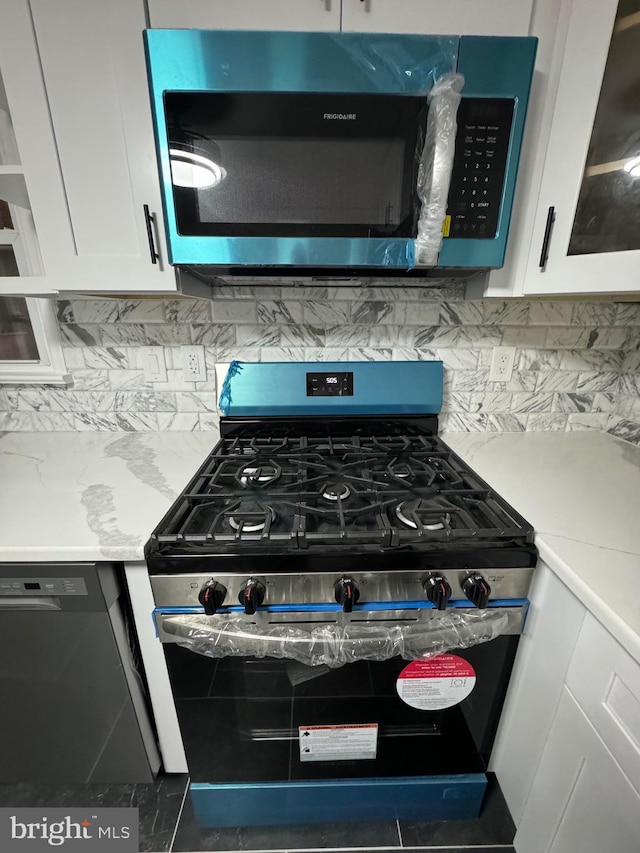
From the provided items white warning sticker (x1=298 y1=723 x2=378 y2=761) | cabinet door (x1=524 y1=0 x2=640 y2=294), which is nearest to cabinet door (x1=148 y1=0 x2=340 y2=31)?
cabinet door (x1=524 y1=0 x2=640 y2=294)

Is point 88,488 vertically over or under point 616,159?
under

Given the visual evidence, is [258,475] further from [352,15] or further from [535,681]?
[352,15]

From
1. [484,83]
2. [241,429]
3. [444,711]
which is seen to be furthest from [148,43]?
[444,711]

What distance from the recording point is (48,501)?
0.87 meters

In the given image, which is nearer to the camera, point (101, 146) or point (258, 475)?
point (101, 146)

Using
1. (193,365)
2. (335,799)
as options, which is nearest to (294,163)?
(193,365)

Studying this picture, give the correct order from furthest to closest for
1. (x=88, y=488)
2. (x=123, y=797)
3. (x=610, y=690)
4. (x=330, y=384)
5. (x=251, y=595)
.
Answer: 1. (x=330, y=384)
2. (x=123, y=797)
3. (x=88, y=488)
4. (x=251, y=595)
5. (x=610, y=690)

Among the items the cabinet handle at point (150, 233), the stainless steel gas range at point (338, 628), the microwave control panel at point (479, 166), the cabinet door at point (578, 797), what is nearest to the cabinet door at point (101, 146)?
the cabinet handle at point (150, 233)

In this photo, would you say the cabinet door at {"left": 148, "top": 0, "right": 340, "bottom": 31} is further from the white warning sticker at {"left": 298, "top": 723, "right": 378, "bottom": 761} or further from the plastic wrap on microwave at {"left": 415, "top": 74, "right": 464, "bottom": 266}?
the white warning sticker at {"left": 298, "top": 723, "right": 378, "bottom": 761}

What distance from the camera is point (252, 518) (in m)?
0.77

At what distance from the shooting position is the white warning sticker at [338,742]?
2.77 ft

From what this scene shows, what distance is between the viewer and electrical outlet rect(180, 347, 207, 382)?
124 centimetres

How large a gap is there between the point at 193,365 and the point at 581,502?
47.3 inches

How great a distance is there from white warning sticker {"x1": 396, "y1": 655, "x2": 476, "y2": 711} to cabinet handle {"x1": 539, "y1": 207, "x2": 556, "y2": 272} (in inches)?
37.4
